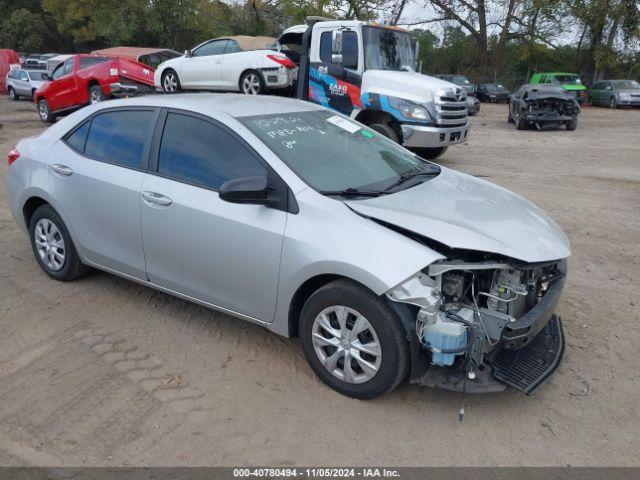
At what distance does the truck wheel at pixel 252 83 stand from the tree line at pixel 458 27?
943 inches

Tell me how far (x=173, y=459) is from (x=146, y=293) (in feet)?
7.06

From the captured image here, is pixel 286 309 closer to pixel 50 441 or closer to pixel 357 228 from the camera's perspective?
pixel 357 228

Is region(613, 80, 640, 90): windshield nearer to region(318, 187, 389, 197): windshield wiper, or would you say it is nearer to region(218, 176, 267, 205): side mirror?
region(318, 187, 389, 197): windshield wiper

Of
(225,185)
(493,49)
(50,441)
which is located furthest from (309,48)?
(493,49)

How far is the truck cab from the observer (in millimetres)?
10086

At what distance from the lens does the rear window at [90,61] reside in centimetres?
1506

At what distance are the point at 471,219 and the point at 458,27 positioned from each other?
123 ft

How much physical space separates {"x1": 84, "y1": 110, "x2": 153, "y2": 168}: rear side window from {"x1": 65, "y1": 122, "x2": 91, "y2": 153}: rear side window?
54mm

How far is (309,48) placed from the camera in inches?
427

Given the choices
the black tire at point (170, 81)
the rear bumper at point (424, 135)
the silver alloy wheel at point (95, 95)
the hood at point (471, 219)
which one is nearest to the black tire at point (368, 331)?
the hood at point (471, 219)

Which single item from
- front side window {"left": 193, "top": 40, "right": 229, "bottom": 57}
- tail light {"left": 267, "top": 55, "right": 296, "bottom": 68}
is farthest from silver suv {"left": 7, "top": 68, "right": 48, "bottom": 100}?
tail light {"left": 267, "top": 55, "right": 296, "bottom": 68}

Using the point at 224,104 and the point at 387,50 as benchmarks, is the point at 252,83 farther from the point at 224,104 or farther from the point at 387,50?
the point at 224,104

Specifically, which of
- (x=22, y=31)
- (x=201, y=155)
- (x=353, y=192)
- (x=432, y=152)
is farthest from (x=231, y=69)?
→ (x=22, y=31)

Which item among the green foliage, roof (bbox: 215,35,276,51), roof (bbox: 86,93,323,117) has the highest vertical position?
roof (bbox: 86,93,323,117)
